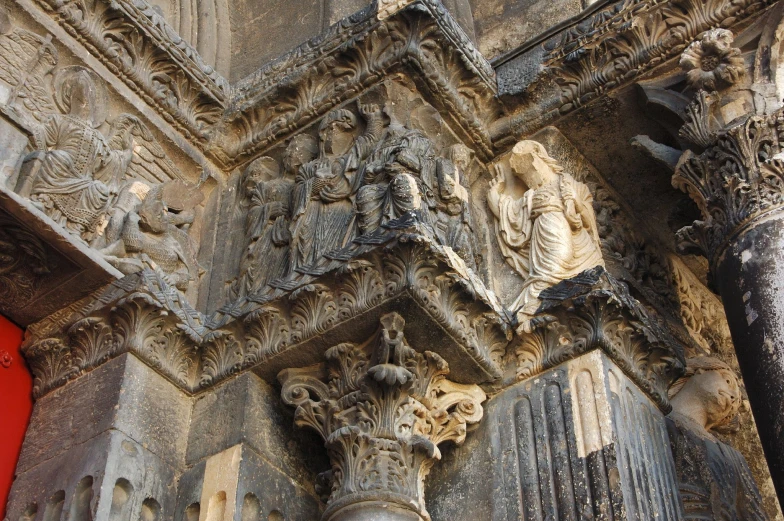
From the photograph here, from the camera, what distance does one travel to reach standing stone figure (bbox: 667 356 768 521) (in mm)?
6512

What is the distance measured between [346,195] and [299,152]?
751mm

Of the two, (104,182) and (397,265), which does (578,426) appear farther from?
(104,182)

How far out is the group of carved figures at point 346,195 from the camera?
696cm

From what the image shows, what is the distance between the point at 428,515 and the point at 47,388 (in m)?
2.25

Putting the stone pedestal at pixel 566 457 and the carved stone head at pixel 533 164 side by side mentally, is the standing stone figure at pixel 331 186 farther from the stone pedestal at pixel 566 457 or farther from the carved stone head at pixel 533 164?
the stone pedestal at pixel 566 457

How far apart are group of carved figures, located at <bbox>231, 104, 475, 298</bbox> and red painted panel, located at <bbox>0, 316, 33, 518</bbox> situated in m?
1.28

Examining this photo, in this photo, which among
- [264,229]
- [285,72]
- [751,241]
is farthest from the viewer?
[285,72]

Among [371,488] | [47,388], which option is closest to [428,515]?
[371,488]

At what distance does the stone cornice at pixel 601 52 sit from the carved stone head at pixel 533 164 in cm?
27

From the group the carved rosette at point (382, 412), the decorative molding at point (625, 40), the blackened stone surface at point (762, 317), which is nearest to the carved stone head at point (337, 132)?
the decorative molding at point (625, 40)

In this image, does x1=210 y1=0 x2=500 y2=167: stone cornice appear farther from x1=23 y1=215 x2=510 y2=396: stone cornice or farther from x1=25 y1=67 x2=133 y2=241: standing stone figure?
x1=23 y1=215 x2=510 y2=396: stone cornice

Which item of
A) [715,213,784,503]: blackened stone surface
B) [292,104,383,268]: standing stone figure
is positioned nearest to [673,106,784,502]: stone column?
[715,213,784,503]: blackened stone surface

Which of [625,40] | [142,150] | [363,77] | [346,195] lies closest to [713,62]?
[625,40]

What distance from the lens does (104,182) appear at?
23.8 ft
